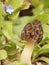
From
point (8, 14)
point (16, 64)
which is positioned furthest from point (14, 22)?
point (16, 64)

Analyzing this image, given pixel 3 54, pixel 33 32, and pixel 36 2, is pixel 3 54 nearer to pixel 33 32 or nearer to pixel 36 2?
pixel 33 32

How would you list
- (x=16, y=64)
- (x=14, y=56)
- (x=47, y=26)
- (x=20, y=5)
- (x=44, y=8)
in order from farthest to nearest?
1. (x=44, y=8)
2. (x=20, y=5)
3. (x=47, y=26)
4. (x=14, y=56)
5. (x=16, y=64)

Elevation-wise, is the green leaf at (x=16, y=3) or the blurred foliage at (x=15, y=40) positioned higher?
the green leaf at (x=16, y=3)

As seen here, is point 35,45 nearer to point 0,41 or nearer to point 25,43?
point 25,43

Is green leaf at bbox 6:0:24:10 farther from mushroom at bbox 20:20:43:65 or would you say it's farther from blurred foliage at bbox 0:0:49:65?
mushroom at bbox 20:20:43:65

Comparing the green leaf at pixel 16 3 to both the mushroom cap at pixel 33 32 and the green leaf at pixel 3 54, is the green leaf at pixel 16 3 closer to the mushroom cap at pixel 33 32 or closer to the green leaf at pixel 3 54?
the mushroom cap at pixel 33 32

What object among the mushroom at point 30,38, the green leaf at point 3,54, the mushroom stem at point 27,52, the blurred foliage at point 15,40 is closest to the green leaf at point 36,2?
the blurred foliage at point 15,40

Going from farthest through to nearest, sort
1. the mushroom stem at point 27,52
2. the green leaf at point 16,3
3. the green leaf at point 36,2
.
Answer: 1. the green leaf at point 36,2
2. the green leaf at point 16,3
3. the mushroom stem at point 27,52

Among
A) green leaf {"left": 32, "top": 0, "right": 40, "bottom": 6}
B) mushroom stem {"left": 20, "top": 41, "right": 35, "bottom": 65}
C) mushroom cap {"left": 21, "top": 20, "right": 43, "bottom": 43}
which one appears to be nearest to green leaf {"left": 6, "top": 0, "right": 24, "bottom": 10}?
green leaf {"left": 32, "top": 0, "right": 40, "bottom": 6}
